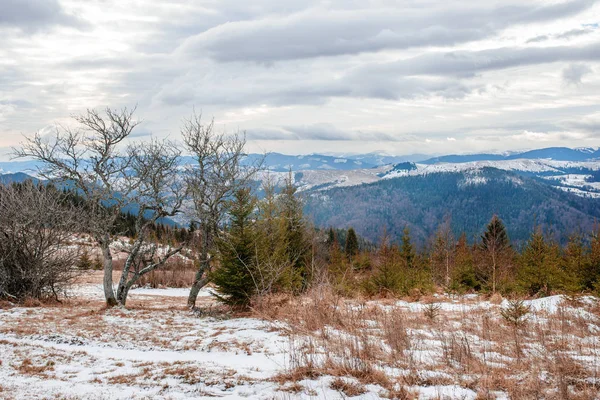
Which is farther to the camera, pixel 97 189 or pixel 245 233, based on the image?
pixel 97 189

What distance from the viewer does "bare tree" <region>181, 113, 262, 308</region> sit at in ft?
50.8

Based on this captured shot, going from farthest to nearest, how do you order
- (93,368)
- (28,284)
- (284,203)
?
(284,203)
(28,284)
(93,368)

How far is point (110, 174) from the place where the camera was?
1600 cm

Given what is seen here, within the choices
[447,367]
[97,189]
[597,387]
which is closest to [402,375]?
[447,367]

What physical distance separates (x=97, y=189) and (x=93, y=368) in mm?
9885

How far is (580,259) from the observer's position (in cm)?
1659

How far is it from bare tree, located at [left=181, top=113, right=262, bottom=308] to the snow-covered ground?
181 inches

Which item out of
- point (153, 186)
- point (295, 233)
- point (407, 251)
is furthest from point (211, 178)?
point (407, 251)

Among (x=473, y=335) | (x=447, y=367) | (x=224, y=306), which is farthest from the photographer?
→ (x=224, y=306)

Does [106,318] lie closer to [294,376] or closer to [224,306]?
[224,306]

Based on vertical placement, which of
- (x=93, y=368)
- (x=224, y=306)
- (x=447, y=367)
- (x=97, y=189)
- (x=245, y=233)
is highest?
(x=97, y=189)

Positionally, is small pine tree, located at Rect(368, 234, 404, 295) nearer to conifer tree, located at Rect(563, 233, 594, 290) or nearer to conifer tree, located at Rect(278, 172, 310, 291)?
conifer tree, located at Rect(278, 172, 310, 291)

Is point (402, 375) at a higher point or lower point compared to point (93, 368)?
higher

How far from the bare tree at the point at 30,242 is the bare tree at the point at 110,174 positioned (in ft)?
6.80
